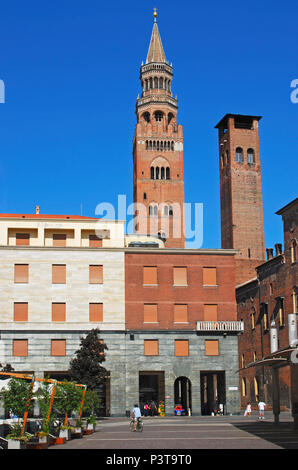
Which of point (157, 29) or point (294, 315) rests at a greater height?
point (157, 29)

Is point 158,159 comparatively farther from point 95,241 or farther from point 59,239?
point 59,239

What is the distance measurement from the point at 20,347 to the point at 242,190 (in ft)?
172

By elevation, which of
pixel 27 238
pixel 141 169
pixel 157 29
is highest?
pixel 157 29

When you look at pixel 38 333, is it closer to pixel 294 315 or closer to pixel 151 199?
pixel 294 315

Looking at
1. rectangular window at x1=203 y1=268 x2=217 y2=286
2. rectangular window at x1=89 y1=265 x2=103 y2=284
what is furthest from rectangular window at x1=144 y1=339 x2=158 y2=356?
rectangular window at x1=203 y1=268 x2=217 y2=286

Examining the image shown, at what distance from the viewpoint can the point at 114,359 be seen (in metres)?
50.9

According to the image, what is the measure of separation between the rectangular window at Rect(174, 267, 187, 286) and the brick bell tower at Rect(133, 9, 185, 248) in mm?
54186

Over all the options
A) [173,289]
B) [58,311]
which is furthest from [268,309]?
[58,311]

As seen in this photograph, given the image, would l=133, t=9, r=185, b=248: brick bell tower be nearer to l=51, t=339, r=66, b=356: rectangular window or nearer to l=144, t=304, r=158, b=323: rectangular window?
l=144, t=304, r=158, b=323: rectangular window

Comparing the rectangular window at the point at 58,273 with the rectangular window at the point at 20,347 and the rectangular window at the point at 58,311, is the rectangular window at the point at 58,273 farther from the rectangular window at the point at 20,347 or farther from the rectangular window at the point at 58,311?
the rectangular window at the point at 20,347
